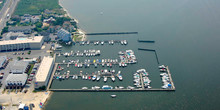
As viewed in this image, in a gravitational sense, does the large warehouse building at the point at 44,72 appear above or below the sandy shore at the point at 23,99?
above

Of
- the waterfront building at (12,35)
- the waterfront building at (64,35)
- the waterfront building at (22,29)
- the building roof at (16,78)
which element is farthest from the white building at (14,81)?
the waterfront building at (22,29)

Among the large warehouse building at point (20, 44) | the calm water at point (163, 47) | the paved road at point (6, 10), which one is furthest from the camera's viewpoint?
the paved road at point (6, 10)

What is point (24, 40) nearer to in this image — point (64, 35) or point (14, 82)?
point (64, 35)

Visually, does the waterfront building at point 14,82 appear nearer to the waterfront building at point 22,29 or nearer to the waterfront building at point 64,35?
the waterfront building at point 64,35

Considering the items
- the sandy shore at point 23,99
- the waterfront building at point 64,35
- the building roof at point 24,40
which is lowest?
the sandy shore at point 23,99

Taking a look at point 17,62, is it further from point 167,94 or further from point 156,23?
point 156,23

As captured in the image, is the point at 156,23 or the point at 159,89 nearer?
the point at 159,89

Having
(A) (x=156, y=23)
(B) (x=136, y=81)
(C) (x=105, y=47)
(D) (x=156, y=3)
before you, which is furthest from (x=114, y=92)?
(D) (x=156, y=3)
